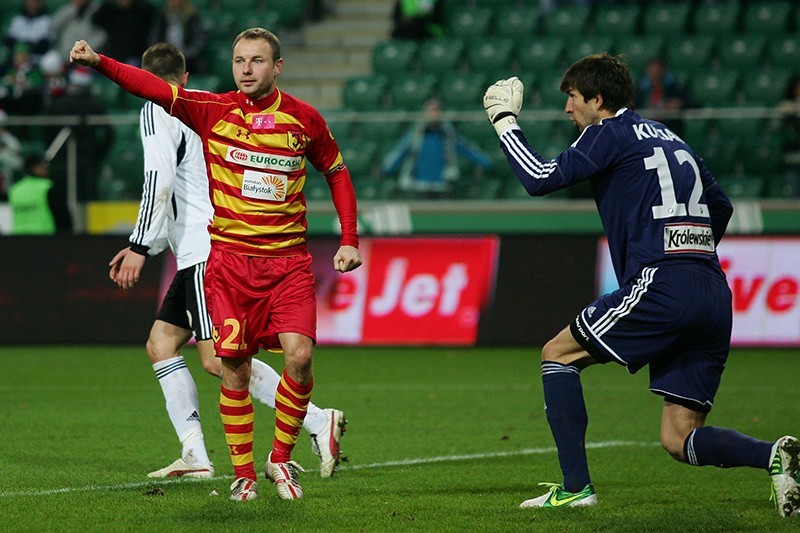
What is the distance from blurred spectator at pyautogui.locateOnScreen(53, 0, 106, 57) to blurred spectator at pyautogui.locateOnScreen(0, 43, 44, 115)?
1.31 m

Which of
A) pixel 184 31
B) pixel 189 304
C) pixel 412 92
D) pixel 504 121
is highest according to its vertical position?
pixel 184 31

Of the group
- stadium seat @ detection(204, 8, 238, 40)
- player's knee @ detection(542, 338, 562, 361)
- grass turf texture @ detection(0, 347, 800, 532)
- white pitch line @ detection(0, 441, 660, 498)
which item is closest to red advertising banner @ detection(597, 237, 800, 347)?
grass turf texture @ detection(0, 347, 800, 532)

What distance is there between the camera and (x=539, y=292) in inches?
558

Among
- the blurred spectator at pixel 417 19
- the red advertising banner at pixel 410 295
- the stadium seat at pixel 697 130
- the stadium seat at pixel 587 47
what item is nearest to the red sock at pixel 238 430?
the red advertising banner at pixel 410 295

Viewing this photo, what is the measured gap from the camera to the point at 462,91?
18.3 metres

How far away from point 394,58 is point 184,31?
9.93ft

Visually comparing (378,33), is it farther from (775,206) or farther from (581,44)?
(775,206)

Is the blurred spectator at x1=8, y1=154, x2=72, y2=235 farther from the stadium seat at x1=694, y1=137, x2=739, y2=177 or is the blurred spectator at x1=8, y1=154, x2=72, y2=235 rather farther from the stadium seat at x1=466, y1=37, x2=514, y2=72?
the stadium seat at x1=694, y1=137, x2=739, y2=177

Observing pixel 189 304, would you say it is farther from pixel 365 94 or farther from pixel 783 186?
pixel 365 94

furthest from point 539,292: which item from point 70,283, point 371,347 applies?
point 70,283

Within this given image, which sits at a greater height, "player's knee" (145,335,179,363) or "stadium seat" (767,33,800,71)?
"stadium seat" (767,33,800,71)

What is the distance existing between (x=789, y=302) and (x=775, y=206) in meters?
2.20

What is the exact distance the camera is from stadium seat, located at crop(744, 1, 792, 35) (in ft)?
60.6

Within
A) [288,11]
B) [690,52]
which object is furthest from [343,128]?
[288,11]
